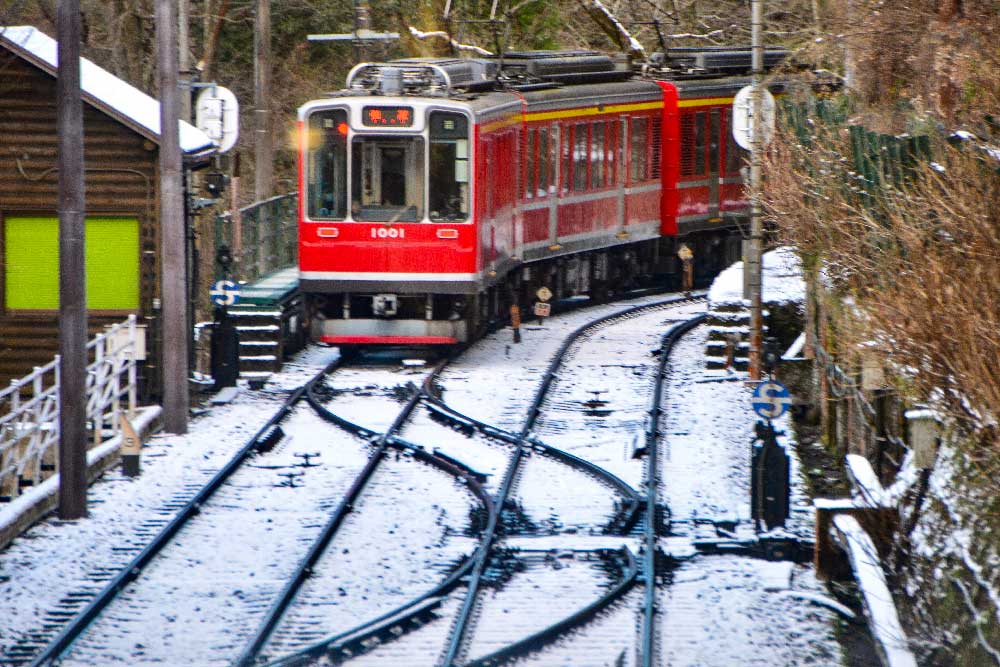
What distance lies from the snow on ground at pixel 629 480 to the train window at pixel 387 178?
1.73 meters

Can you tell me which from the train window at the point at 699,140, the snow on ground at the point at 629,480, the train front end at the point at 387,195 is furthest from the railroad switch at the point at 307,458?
the train window at the point at 699,140

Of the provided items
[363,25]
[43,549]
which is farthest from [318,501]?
[363,25]

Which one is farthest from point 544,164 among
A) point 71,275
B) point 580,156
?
point 71,275

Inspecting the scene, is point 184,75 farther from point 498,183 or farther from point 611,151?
point 611,151

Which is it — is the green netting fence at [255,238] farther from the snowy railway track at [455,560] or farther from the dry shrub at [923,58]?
the dry shrub at [923,58]

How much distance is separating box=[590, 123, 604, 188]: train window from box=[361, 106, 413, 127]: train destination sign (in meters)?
5.61

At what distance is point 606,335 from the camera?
2155 cm

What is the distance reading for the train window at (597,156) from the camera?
917 inches

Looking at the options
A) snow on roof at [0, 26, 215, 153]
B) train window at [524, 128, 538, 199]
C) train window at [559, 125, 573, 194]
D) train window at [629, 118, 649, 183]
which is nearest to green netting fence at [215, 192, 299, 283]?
snow on roof at [0, 26, 215, 153]

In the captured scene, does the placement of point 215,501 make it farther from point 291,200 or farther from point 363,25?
point 363,25

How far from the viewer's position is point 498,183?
19.7 m

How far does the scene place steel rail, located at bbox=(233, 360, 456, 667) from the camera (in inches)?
348

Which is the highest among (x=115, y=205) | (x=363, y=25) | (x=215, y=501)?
(x=363, y=25)

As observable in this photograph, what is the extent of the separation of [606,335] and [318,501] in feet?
31.4
